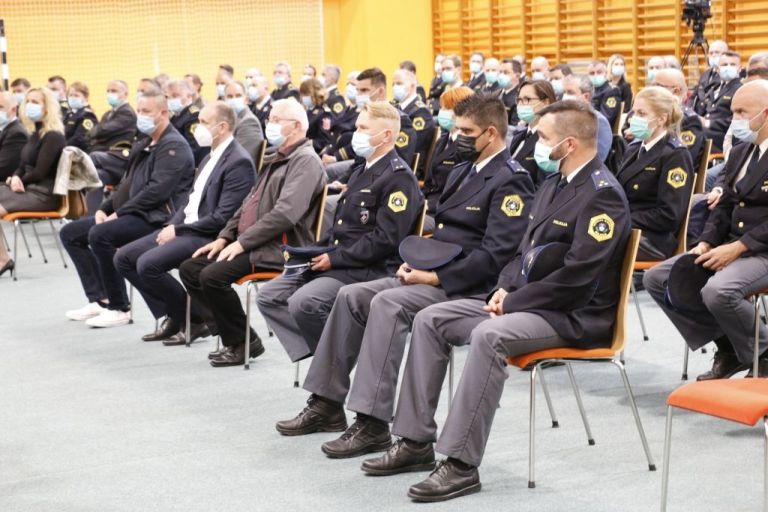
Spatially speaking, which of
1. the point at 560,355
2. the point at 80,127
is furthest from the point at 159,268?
the point at 80,127

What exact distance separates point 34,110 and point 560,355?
512 cm

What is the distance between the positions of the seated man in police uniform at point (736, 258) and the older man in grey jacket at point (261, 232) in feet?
5.43

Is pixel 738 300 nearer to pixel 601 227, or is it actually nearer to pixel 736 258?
pixel 736 258

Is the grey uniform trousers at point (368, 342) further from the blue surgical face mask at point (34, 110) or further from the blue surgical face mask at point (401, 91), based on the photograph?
the blue surgical face mask at point (401, 91)

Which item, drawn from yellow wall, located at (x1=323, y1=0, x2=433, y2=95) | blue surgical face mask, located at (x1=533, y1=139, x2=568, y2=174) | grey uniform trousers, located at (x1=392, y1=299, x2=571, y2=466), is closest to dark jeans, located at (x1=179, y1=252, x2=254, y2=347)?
grey uniform trousers, located at (x1=392, y1=299, x2=571, y2=466)

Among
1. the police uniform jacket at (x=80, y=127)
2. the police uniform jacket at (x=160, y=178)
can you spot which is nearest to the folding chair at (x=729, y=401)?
the police uniform jacket at (x=160, y=178)

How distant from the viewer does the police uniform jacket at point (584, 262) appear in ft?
11.6

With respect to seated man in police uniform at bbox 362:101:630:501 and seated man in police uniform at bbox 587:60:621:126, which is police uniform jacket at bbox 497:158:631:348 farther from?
seated man in police uniform at bbox 587:60:621:126

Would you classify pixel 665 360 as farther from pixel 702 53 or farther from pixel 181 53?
pixel 181 53

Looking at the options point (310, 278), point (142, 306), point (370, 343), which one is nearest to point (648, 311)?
point (310, 278)

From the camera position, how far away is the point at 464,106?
13.8 feet

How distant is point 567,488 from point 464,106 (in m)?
1.52

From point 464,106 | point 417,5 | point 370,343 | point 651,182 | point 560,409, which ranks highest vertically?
point 417,5

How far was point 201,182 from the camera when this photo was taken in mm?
5805
